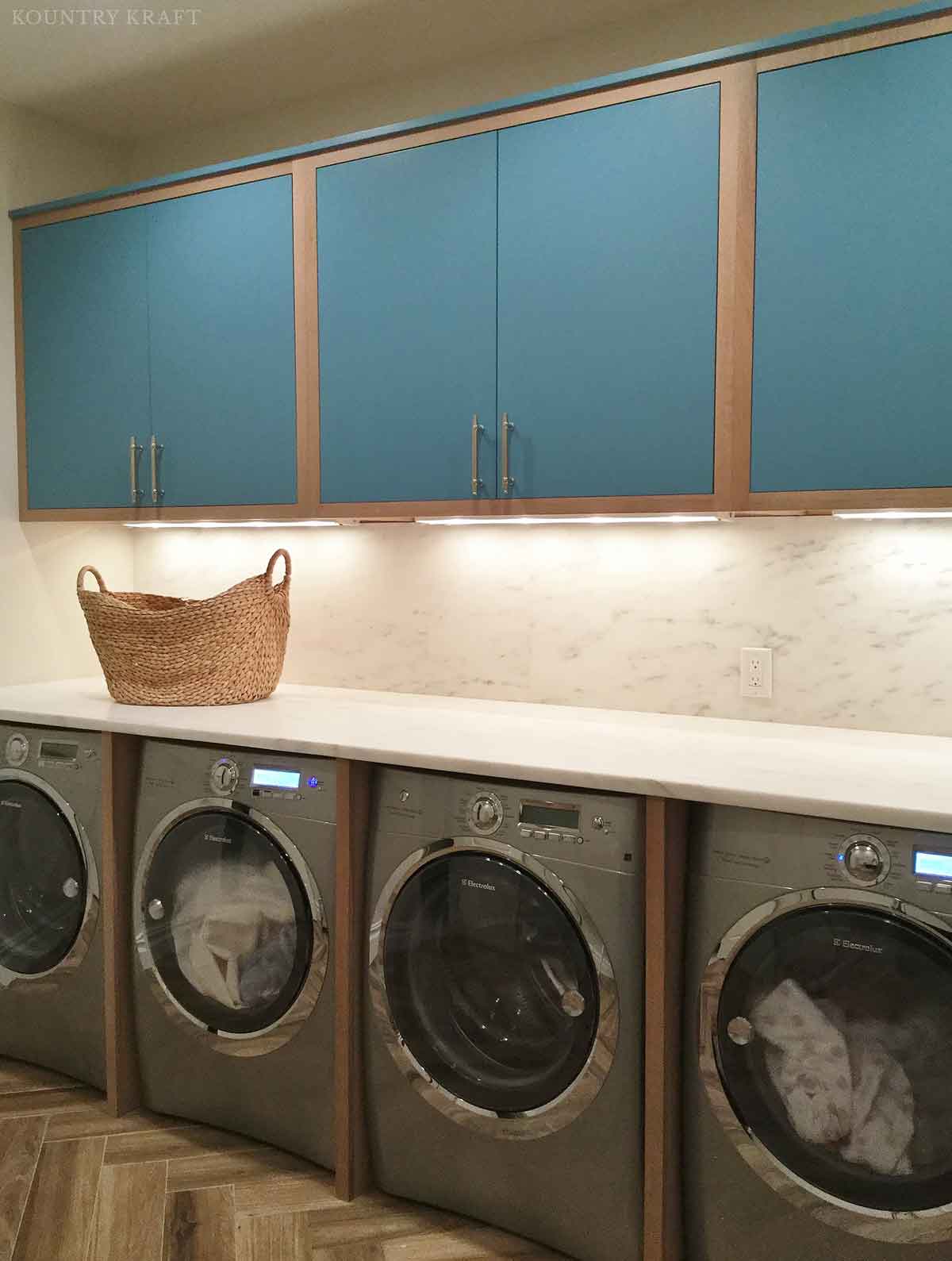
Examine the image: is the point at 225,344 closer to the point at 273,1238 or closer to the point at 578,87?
the point at 578,87

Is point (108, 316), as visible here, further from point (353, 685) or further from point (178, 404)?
point (353, 685)

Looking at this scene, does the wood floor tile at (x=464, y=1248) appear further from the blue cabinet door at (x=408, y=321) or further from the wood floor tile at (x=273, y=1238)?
the blue cabinet door at (x=408, y=321)

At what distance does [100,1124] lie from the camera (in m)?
2.40

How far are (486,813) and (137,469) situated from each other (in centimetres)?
158

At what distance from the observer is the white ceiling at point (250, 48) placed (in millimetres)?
2525

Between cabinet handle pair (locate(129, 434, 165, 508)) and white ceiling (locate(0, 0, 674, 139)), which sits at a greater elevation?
white ceiling (locate(0, 0, 674, 139))

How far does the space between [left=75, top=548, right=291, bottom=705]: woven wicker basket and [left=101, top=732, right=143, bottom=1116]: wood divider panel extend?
0.69 feet

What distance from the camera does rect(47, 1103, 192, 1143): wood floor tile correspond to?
2359 mm

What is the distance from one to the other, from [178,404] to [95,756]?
1.01 meters

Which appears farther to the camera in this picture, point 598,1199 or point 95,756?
point 95,756

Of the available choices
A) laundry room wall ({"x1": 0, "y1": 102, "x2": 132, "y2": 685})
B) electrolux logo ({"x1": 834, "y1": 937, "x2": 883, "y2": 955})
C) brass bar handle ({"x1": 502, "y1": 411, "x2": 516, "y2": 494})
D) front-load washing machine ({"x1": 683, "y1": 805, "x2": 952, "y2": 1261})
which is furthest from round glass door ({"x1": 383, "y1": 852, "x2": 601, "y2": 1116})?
laundry room wall ({"x1": 0, "y1": 102, "x2": 132, "y2": 685})

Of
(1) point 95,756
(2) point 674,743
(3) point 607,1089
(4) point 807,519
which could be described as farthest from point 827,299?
(1) point 95,756

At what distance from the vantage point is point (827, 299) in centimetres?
199

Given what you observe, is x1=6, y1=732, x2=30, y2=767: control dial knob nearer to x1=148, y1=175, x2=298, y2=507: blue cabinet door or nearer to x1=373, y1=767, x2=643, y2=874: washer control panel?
x1=148, y1=175, x2=298, y2=507: blue cabinet door
